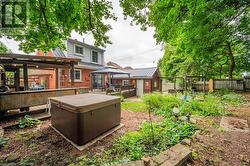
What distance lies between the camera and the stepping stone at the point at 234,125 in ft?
Result: 12.2

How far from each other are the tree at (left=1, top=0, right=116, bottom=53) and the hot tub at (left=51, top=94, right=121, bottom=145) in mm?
2417

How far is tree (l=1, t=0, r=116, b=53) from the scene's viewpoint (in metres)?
3.83

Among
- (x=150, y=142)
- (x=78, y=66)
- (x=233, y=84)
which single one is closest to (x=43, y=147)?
(x=150, y=142)

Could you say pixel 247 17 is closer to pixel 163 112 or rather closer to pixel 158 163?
pixel 163 112

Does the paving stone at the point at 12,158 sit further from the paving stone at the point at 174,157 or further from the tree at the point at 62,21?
the tree at the point at 62,21

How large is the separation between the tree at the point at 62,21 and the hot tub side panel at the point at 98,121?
9.04 feet

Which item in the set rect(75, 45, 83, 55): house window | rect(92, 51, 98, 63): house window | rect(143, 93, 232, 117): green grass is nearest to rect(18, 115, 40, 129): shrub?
rect(143, 93, 232, 117): green grass

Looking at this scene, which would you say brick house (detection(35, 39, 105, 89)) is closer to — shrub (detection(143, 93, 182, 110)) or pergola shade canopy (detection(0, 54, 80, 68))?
pergola shade canopy (detection(0, 54, 80, 68))

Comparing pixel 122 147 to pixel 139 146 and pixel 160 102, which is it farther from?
pixel 160 102

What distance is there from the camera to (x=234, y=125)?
398 cm

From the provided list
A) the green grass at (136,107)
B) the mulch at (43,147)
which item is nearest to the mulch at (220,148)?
the mulch at (43,147)

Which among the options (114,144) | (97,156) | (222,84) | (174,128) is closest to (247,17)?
(174,128)

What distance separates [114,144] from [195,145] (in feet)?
5.42

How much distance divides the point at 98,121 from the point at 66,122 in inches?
29.7
